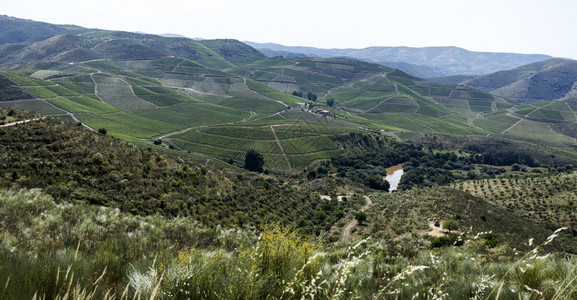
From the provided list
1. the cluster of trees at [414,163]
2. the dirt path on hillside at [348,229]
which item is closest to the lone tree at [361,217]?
the dirt path on hillside at [348,229]

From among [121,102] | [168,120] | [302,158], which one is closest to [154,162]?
[302,158]

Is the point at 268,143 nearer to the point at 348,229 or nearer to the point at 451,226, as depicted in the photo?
the point at 348,229

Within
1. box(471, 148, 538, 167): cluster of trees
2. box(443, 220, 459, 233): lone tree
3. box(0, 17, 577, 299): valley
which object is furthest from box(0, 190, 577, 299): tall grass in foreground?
box(471, 148, 538, 167): cluster of trees

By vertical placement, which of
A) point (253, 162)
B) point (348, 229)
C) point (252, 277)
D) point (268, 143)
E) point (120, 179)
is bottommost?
point (253, 162)

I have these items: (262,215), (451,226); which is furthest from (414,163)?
(451,226)

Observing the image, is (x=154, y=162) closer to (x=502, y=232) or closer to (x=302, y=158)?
(x=502, y=232)

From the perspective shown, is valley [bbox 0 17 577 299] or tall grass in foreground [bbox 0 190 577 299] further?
valley [bbox 0 17 577 299]

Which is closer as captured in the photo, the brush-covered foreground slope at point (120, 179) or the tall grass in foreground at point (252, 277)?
the tall grass in foreground at point (252, 277)

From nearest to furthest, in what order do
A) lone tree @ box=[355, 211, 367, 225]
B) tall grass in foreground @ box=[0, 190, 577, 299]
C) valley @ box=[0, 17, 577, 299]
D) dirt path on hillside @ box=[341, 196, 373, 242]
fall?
tall grass in foreground @ box=[0, 190, 577, 299], valley @ box=[0, 17, 577, 299], dirt path on hillside @ box=[341, 196, 373, 242], lone tree @ box=[355, 211, 367, 225]

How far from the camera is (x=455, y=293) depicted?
565cm

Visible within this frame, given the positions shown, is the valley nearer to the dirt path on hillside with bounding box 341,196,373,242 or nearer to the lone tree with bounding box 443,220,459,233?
the lone tree with bounding box 443,220,459,233

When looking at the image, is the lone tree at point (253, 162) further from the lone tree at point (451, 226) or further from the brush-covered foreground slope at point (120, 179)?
the lone tree at point (451, 226)

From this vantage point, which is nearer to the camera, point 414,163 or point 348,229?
point 348,229

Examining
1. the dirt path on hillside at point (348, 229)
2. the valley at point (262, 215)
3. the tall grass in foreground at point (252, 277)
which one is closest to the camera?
the tall grass in foreground at point (252, 277)
